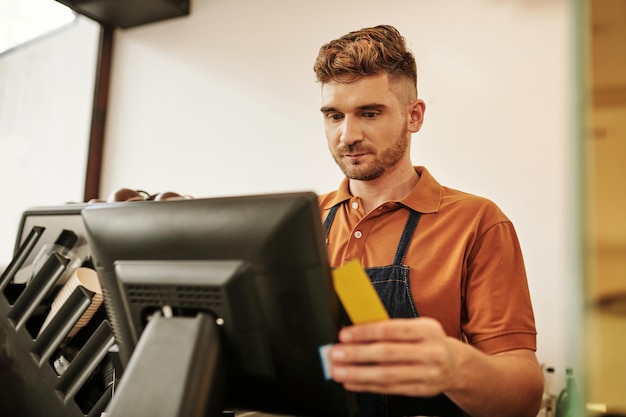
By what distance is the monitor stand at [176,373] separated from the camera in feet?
2.25

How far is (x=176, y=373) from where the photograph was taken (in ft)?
2.30

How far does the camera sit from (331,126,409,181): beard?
56.3 inches

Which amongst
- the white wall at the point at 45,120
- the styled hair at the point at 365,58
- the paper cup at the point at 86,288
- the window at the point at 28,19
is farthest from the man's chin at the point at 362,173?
the window at the point at 28,19

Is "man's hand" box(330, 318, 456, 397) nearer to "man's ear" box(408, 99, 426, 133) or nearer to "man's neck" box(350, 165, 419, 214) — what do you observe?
"man's neck" box(350, 165, 419, 214)

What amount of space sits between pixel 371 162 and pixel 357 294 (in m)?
0.81

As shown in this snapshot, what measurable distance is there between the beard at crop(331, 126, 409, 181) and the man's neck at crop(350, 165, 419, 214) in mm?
33

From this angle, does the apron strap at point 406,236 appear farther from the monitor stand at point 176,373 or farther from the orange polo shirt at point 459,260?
the monitor stand at point 176,373

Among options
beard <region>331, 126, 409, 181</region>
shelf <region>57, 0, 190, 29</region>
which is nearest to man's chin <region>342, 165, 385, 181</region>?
beard <region>331, 126, 409, 181</region>

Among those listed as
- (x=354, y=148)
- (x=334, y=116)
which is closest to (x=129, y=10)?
(x=334, y=116)

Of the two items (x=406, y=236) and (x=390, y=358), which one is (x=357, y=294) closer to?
(x=390, y=358)

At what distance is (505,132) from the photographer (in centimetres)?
207

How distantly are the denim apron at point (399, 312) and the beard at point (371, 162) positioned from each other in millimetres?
167

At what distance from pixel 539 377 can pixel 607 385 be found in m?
0.75

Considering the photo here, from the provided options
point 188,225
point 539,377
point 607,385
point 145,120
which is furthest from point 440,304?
point 145,120
